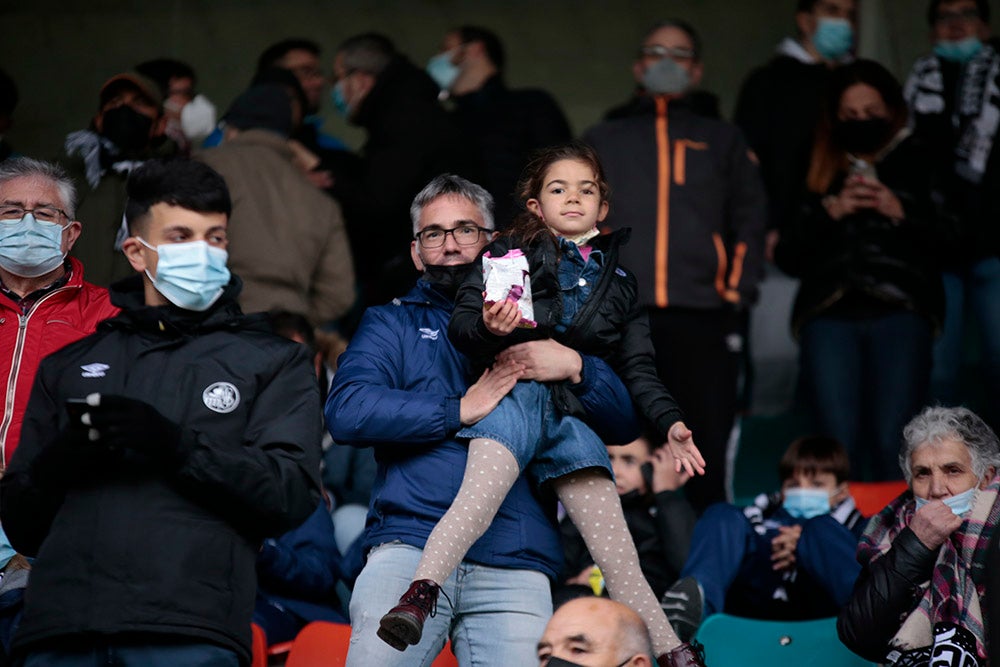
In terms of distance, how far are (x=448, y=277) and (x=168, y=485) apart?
111 centimetres

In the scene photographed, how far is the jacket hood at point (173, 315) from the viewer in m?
4.09

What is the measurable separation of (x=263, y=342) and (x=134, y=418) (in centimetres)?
56

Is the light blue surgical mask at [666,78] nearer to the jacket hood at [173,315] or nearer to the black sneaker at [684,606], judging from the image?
the black sneaker at [684,606]

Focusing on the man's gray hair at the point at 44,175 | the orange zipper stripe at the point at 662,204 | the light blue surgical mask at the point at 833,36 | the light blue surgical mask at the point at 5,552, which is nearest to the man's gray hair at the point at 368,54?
the orange zipper stripe at the point at 662,204

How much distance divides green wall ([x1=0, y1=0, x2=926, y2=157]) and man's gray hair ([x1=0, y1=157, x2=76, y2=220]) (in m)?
3.73

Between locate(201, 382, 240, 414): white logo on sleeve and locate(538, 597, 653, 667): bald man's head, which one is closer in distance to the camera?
locate(538, 597, 653, 667): bald man's head

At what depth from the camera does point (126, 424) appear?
11.9 feet

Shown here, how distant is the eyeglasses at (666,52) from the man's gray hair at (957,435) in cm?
274

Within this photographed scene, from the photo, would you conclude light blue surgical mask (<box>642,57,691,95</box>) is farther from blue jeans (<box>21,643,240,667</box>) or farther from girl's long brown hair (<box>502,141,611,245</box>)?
blue jeans (<box>21,643,240,667</box>)

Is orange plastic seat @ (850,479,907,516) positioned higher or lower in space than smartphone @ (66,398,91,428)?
lower

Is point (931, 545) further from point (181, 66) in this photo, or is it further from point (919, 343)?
point (181, 66)

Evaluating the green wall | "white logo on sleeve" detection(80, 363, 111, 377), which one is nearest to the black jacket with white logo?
"white logo on sleeve" detection(80, 363, 111, 377)

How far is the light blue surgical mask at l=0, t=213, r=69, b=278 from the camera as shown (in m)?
4.66

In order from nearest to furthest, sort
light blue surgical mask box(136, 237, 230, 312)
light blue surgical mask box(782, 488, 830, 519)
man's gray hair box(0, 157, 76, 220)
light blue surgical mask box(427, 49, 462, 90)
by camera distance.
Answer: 1. light blue surgical mask box(136, 237, 230, 312)
2. man's gray hair box(0, 157, 76, 220)
3. light blue surgical mask box(782, 488, 830, 519)
4. light blue surgical mask box(427, 49, 462, 90)
